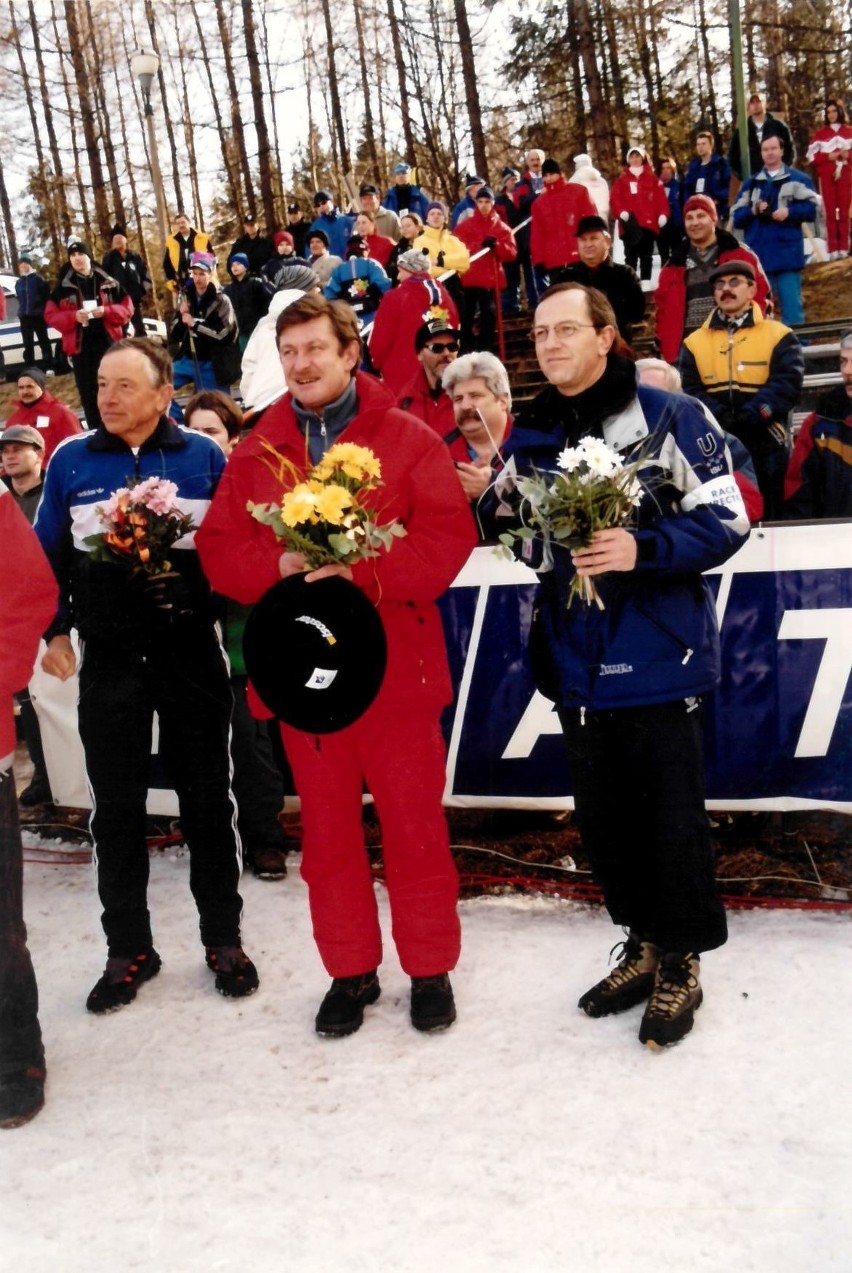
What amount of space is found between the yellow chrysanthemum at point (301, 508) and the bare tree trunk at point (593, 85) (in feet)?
62.2

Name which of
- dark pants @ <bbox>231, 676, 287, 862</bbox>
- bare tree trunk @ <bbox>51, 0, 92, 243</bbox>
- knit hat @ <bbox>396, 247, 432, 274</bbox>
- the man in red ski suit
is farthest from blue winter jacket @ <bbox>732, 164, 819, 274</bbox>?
bare tree trunk @ <bbox>51, 0, 92, 243</bbox>

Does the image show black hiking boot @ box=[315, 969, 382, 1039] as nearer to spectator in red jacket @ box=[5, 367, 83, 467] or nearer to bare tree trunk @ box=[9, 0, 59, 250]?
spectator in red jacket @ box=[5, 367, 83, 467]

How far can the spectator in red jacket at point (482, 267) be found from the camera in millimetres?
13094

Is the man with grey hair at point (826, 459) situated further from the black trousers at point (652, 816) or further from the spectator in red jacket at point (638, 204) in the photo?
the spectator in red jacket at point (638, 204)

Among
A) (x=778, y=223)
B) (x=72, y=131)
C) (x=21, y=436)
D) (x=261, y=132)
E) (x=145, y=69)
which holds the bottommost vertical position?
(x=21, y=436)

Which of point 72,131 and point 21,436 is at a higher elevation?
point 72,131

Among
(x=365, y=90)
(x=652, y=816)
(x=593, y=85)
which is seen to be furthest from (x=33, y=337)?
(x=365, y=90)

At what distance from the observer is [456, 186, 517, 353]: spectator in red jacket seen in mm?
13094

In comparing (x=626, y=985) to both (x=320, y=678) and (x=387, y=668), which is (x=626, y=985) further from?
Result: (x=320, y=678)

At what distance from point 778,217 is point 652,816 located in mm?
10319

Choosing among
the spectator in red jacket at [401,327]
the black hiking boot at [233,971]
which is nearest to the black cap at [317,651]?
the black hiking boot at [233,971]

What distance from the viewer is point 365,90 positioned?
3347 centimetres

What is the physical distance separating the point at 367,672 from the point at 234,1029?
1.37 m

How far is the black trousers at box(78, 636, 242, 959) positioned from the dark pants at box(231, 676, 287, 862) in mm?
850
